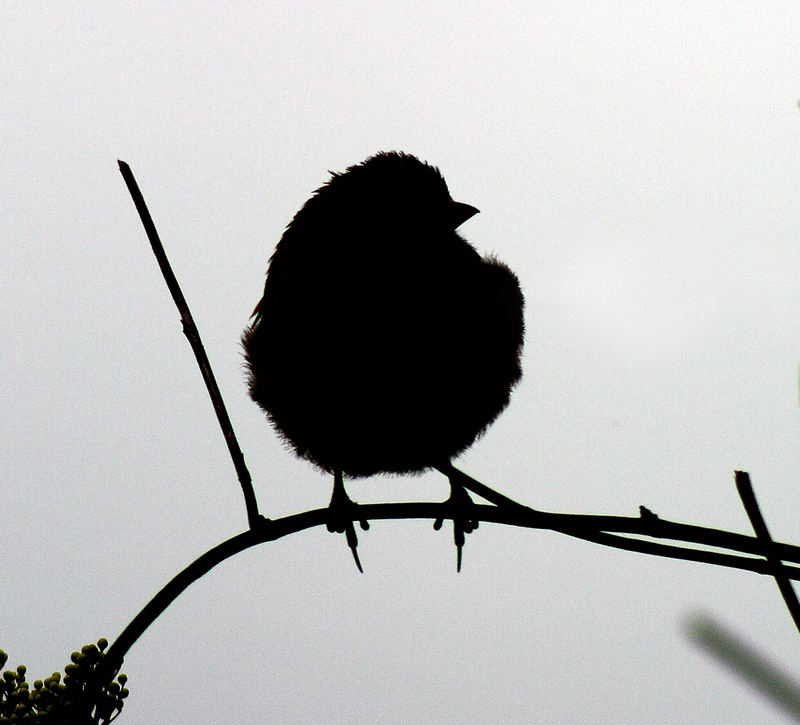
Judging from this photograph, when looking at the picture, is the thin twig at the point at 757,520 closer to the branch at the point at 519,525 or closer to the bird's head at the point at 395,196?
the branch at the point at 519,525

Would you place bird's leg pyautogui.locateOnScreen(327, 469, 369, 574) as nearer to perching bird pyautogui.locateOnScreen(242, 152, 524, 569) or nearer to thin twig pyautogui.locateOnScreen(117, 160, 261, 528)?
perching bird pyautogui.locateOnScreen(242, 152, 524, 569)

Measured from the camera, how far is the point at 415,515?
2.23 m

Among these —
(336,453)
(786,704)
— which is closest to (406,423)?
(336,453)

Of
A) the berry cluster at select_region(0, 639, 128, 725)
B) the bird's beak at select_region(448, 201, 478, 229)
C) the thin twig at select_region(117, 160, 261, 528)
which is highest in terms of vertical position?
the bird's beak at select_region(448, 201, 478, 229)

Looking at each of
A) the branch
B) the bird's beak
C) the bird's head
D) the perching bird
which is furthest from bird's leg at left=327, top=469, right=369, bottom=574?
the bird's beak

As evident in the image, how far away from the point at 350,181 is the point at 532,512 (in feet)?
9.29

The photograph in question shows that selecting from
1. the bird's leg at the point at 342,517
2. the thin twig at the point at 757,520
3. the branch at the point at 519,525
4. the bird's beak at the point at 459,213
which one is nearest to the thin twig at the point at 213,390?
the branch at the point at 519,525

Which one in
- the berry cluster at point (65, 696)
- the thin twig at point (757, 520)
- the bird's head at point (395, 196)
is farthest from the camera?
the bird's head at point (395, 196)

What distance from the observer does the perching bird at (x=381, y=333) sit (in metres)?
3.47

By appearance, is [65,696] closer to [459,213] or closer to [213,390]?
[213,390]

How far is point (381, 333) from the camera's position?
3.41 metres

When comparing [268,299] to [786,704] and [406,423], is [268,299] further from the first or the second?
[786,704]

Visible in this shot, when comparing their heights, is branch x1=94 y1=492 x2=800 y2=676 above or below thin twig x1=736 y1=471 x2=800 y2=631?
above

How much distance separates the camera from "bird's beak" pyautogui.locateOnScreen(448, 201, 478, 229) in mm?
4449
